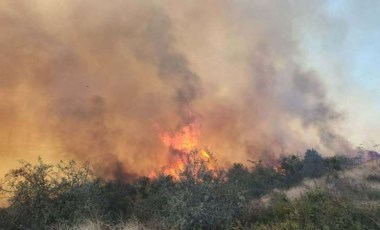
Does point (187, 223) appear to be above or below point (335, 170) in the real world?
below

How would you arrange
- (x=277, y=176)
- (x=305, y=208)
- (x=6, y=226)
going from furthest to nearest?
(x=277, y=176), (x=6, y=226), (x=305, y=208)

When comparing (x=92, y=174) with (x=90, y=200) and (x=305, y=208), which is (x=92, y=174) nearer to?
(x=90, y=200)

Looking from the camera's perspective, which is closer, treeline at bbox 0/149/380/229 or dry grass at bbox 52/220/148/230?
treeline at bbox 0/149/380/229

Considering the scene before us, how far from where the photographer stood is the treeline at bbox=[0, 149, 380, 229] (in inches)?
711

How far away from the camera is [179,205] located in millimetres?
25156

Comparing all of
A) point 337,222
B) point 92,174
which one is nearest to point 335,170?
point 92,174

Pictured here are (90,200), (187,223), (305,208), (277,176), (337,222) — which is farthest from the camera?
(277,176)

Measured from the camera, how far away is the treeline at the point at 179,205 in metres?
18.1

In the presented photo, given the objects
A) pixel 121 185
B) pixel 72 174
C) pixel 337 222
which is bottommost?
pixel 337 222

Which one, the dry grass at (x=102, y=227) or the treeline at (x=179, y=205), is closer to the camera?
the treeline at (x=179, y=205)

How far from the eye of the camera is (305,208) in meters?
18.4

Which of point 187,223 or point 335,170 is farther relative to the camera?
point 335,170

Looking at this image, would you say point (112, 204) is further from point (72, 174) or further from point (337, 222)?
point (337, 222)

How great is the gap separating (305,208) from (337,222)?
1901 millimetres
